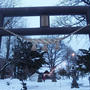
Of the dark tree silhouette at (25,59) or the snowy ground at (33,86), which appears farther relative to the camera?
the dark tree silhouette at (25,59)

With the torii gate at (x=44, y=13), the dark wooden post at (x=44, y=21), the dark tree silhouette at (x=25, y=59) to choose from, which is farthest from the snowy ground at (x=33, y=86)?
the dark wooden post at (x=44, y=21)

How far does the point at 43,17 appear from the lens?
18.2 feet

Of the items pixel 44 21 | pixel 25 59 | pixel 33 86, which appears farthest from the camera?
pixel 33 86

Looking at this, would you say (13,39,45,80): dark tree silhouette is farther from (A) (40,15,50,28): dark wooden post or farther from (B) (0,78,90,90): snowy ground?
(A) (40,15,50,28): dark wooden post

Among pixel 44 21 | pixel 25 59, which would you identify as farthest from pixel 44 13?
pixel 25 59

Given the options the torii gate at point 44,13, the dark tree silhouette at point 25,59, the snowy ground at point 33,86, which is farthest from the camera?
the dark tree silhouette at point 25,59

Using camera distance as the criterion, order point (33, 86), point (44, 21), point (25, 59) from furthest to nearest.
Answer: point (33, 86) → point (25, 59) → point (44, 21)

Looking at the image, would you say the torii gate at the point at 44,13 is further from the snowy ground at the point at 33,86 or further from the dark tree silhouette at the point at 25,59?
the dark tree silhouette at the point at 25,59

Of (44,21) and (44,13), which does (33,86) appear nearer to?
(44,21)

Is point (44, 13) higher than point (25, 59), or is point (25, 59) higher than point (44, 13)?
point (44, 13)

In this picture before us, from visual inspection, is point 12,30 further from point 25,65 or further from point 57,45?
point 25,65

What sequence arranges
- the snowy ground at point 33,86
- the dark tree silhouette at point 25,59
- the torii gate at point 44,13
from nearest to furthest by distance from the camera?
the torii gate at point 44,13 < the snowy ground at point 33,86 < the dark tree silhouette at point 25,59

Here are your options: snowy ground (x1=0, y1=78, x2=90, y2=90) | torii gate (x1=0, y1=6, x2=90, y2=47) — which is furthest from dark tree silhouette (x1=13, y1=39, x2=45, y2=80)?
torii gate (x1=0, y1=6, x2=90, y2=47)

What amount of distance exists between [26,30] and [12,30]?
52cm
